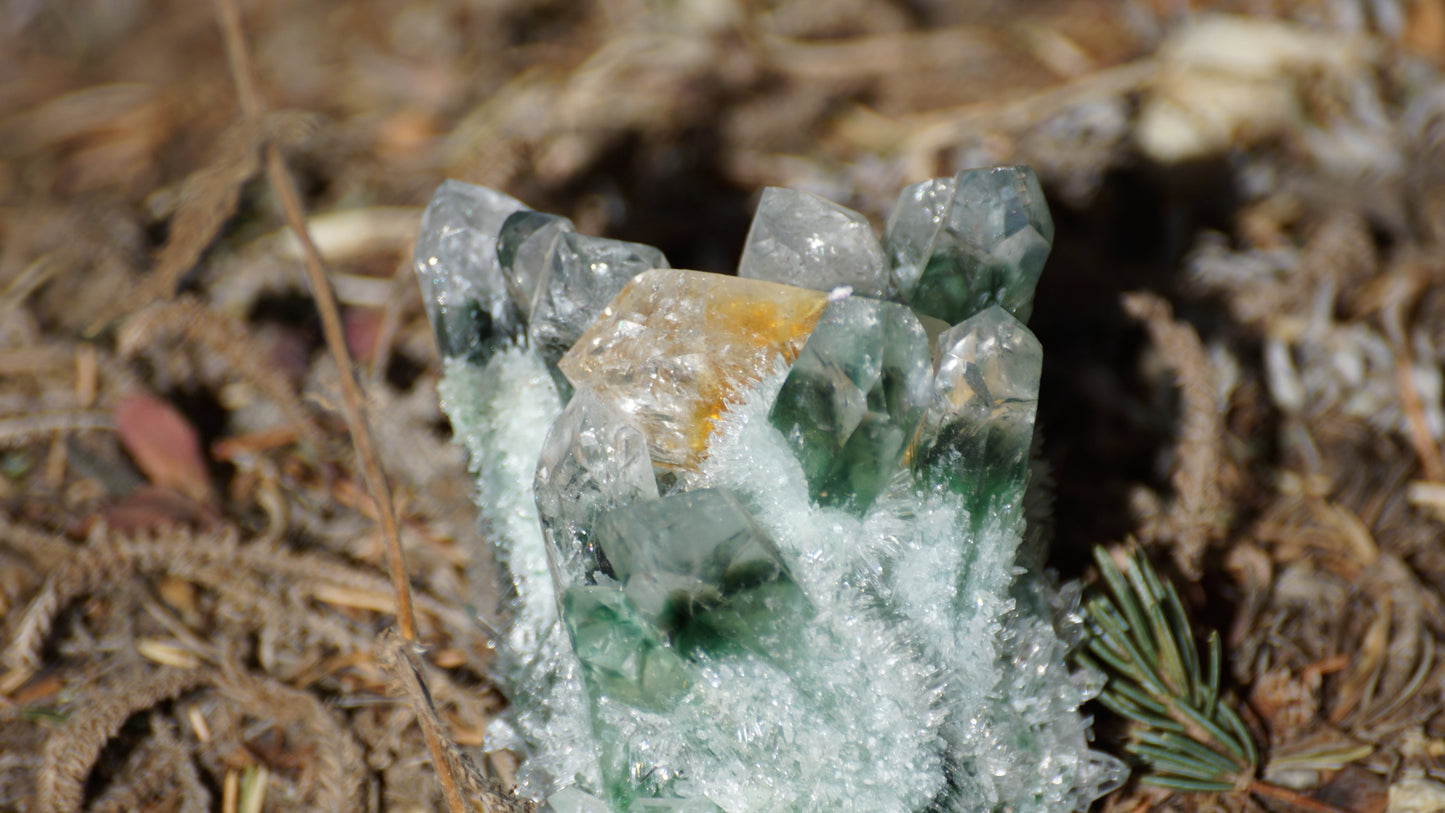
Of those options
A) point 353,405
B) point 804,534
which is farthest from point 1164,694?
point 353,405

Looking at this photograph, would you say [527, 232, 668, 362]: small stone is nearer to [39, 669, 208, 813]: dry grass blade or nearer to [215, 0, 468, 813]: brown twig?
[215, 0, 468, 813]: brown twig

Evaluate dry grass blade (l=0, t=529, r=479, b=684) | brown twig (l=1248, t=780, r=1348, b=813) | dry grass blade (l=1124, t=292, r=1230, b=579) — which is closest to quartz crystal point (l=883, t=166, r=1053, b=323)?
dry grass blade (l=1124, t=292, r=1230, b=579)

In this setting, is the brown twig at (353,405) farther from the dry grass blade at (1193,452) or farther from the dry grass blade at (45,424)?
the dry grass blade at (1193,452)

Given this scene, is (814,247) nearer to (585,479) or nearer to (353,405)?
(585,479)

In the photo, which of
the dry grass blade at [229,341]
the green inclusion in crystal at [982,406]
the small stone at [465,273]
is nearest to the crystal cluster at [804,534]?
the green inclusion in crystal at [982,406]

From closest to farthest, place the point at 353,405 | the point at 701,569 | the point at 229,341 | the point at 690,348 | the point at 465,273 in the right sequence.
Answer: the point at 701,569 → the point at 690,348 → the point at 465,273 → the point at 353,405 → the point at 229,341

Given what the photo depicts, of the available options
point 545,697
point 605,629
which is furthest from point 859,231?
point 545,697
